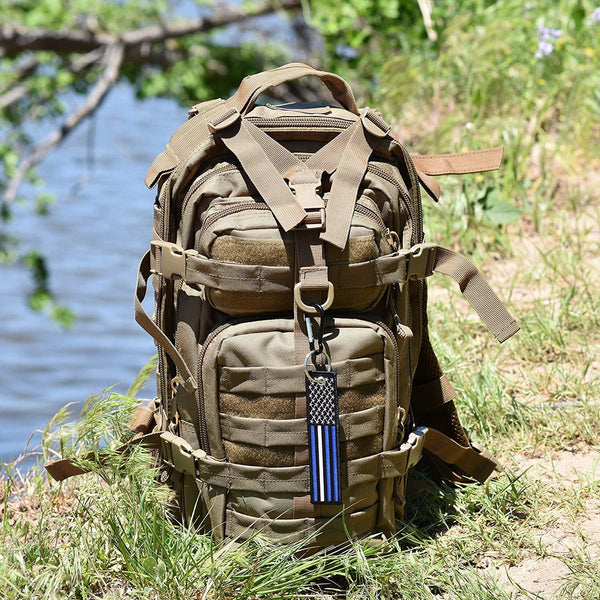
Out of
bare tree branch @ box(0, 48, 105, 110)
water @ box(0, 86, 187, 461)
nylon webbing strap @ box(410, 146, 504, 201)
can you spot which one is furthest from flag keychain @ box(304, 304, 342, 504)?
bare tree branch @ box(0, 48, 105, 110)

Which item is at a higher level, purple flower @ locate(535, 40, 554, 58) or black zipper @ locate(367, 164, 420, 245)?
purple flower @ locate(535, 40, 554, 58)

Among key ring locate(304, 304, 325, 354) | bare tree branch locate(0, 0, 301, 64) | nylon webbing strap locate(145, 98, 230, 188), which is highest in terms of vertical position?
bare tree branch locate(0, 0, 301, 64)


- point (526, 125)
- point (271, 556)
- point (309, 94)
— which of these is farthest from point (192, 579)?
point (309, 94)

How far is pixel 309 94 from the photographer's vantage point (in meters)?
9.62

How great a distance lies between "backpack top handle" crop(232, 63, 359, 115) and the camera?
8.14 feet

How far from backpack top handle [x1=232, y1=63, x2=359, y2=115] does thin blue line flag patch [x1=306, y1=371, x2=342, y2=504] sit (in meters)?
0.80

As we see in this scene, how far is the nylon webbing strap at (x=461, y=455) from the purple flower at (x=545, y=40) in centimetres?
286

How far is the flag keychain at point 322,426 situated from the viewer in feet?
7.44

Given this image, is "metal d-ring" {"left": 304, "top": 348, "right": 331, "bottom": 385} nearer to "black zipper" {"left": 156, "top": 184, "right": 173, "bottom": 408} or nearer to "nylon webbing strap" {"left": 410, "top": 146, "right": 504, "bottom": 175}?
"black zipper" {"left": 156, "top": 184, "right": 173, "bottom": 408}

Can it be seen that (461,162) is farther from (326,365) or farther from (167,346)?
(167,346)

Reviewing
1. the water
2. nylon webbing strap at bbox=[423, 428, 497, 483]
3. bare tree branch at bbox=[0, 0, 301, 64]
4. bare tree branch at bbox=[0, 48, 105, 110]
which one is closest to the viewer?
nylon webbing strap at bbox=[423, 428, 497, 483]

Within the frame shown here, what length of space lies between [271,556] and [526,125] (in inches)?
138

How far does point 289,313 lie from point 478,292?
2.00 ft

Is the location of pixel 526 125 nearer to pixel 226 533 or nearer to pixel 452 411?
pixel 452 411
